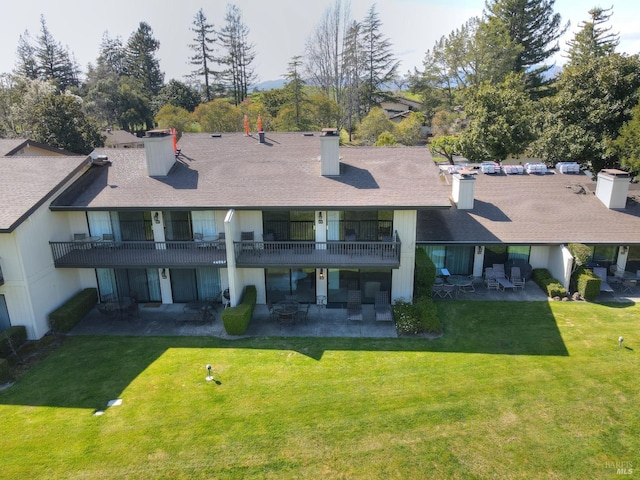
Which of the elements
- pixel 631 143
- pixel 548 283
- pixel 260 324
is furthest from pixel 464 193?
pixel 260 324

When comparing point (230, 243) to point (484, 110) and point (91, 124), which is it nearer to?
point (484, 110)

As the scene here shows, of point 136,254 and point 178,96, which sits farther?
point 178,96

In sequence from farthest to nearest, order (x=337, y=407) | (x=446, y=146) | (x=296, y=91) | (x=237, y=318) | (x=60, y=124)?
(x=296, y=91)
(x=446, y=146)
(x=60, y=124)
(x=237, y=318)
(x=337, y=407)

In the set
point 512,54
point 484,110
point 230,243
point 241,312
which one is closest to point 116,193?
point 230,243

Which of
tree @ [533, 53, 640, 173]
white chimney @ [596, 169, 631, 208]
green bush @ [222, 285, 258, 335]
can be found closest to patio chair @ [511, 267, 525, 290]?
white chimney @ [596, 169, 631, 208]

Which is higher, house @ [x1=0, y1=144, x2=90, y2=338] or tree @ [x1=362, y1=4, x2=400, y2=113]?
tree @ [x1=362, y1=4, x2=400, y2=113]

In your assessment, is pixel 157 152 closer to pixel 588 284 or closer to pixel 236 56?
pixel 588 284

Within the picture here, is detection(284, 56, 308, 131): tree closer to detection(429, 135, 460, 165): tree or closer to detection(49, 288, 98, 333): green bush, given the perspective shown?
detection(429, 135, 460, 165): tree
